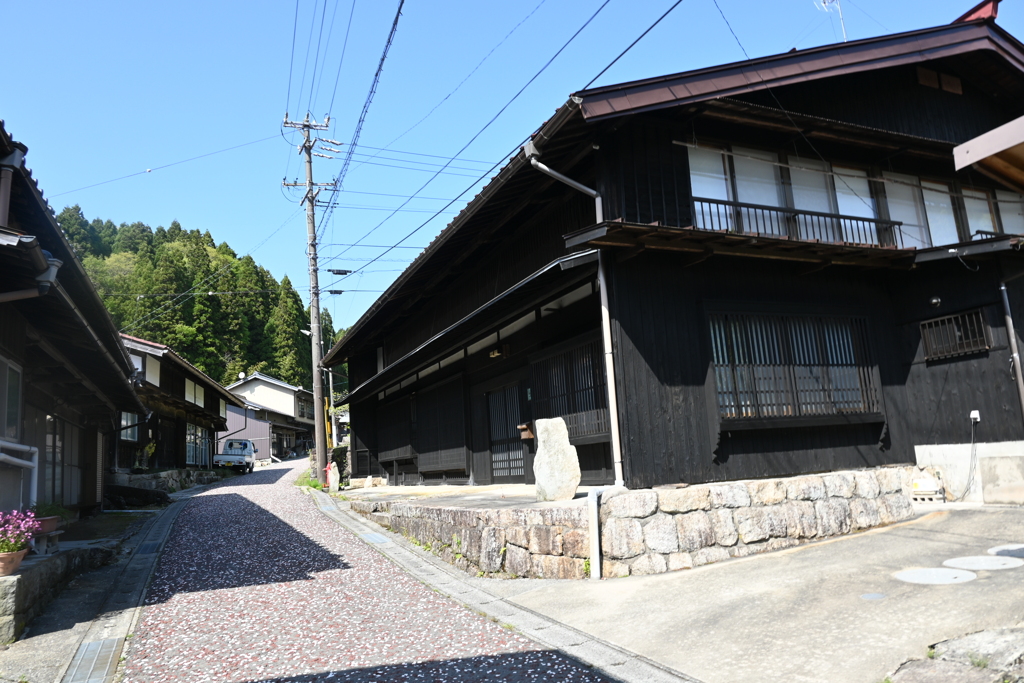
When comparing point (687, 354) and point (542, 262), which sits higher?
point (542, 262)

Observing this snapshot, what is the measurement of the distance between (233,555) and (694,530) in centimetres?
727

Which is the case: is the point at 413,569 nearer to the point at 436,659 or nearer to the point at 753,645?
the point at 436,659

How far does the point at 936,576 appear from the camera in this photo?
634cm

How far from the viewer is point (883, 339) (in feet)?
37.2

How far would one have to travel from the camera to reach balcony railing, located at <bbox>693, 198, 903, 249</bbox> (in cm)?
1014

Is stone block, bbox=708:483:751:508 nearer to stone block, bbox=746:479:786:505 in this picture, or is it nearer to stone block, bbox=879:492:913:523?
stone block, bbox=746:479:786:505

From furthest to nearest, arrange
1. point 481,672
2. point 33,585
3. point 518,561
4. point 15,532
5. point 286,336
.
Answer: point 286,336 → point 518,561 → point 33,585 → point 15,532 → point 481,672

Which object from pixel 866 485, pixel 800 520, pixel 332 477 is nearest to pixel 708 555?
pixel 800 520

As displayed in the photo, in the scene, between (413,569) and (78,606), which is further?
(413,569)

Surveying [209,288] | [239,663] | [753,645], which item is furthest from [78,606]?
[209,288]

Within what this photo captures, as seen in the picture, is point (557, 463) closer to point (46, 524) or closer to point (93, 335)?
point (46, 524)

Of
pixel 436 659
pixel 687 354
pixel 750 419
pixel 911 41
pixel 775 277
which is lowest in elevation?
pixel 436 659

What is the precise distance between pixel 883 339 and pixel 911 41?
521 centimetres

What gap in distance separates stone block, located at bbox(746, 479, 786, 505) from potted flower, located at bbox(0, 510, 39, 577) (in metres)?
7.86
